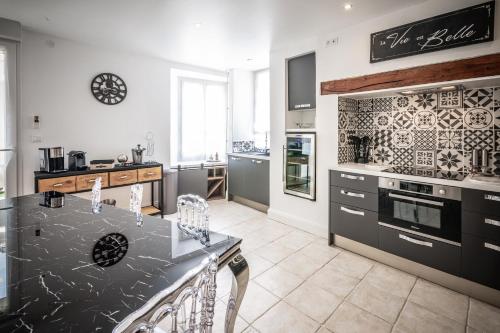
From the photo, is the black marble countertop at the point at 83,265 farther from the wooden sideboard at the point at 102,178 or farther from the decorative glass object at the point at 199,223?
the wooden sideboard at the point at 102,178

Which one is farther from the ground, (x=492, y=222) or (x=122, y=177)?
(x=122, y=177)

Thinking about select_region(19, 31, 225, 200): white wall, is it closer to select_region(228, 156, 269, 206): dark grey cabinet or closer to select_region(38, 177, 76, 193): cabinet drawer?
select_region(38, 177, 76, 193): cabinet drawer

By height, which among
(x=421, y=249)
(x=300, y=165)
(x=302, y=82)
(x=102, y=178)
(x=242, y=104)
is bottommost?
(x=421, y=249)

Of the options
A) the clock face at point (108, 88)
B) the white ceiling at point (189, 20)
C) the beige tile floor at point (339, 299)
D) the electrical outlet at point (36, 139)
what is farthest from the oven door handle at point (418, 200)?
the electrical outlet at point (36, 139)

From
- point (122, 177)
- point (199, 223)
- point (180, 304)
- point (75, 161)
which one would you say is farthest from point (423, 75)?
point (75, 161)

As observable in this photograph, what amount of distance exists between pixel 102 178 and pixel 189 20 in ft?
7.42

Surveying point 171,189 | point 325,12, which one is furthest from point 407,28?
point 171,189

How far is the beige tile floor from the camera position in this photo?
6.07 ft

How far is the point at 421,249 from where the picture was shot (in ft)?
7.80

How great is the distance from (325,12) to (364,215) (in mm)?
2131

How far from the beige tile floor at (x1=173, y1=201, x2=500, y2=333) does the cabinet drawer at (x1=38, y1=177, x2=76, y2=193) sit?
7.34 ft

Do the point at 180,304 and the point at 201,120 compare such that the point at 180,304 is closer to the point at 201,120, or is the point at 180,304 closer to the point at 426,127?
the point at 426,127

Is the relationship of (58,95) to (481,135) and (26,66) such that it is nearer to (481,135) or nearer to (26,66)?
(26,66)

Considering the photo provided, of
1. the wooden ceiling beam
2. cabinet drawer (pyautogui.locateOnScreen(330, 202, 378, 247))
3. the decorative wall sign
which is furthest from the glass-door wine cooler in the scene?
the decorative wall sign
